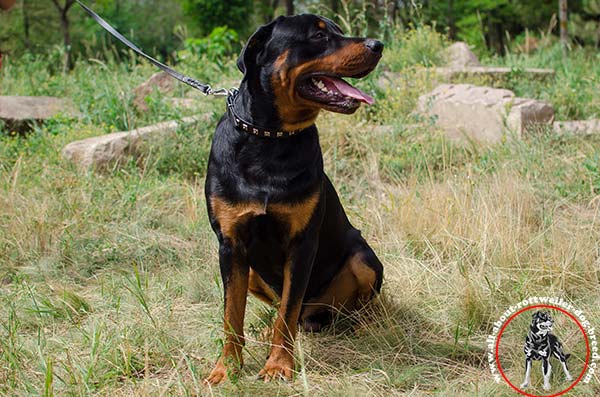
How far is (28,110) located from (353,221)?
439 centimetres

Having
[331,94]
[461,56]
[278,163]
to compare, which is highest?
[331,94]

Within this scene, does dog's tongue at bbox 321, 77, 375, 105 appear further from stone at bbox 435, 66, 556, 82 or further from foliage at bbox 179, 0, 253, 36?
foliage at bbox 179, 0, 253, 36

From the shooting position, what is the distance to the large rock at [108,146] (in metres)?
5.80

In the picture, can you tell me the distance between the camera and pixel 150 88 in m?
7.82

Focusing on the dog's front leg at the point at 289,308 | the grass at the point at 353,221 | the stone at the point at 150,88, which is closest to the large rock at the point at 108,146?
the grass at the point at 353,221

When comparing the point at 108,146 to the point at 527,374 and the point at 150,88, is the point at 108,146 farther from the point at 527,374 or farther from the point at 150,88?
the point at 527,374

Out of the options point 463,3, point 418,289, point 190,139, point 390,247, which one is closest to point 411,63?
point 190,139

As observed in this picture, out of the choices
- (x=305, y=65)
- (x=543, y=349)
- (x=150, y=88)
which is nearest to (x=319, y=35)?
(x=305, y=65)

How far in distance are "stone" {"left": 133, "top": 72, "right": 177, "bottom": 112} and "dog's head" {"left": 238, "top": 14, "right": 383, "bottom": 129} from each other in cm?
454

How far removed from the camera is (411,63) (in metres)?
8.97

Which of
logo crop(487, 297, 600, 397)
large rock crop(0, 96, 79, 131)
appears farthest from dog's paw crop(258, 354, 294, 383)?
large rock crop(0, 96, 79, 131)

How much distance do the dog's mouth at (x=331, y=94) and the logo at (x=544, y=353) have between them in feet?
3.74

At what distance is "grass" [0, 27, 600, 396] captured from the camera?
2.92 m

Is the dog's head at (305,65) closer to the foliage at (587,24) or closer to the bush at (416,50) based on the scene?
the bush at (416,50)
